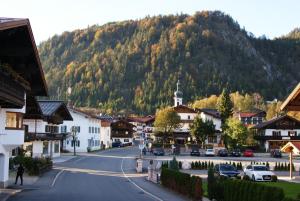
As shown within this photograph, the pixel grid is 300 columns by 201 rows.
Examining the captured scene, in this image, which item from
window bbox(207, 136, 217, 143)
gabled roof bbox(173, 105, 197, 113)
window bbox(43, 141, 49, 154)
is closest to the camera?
window bbox(43, 141, 49, 154)

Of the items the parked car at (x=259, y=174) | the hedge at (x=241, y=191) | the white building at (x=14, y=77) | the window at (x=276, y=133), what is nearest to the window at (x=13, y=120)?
the white building at (x=14, y=77)

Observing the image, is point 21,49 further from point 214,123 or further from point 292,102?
point 214,123

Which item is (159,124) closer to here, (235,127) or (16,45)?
(235,127)

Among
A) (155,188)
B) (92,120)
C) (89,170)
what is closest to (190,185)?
(155,188)

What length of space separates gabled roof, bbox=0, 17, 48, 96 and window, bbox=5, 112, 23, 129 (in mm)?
2366

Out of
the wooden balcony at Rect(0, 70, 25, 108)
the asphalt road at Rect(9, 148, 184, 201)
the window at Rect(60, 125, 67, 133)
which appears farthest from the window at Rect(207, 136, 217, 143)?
the wooden balcony at Rect(0, 70, 25, 108)

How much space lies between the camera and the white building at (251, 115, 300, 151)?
107 m

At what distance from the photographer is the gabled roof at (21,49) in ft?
70.2

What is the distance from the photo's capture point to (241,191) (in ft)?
77.8

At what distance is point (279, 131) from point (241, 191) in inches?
3437

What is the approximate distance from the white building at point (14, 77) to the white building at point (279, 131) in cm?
7560

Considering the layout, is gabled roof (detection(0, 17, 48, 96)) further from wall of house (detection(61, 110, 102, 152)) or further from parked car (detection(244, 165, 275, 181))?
wall of house (detection(61, 110, 102, 152))

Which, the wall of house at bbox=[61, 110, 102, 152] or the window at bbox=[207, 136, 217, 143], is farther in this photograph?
the window at bbox=[207, 136, 217, 143]

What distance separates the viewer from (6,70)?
23.1 meters
